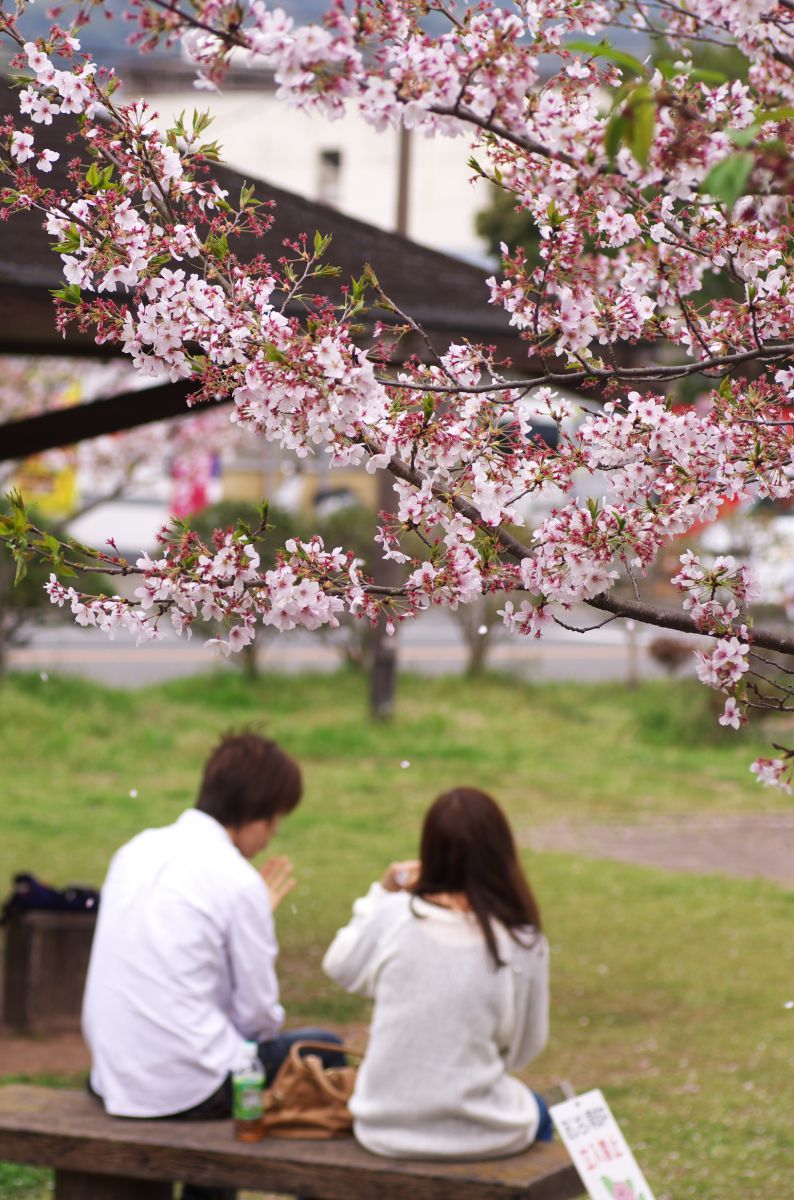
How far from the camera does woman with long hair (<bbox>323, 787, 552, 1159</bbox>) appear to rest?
12.5ft

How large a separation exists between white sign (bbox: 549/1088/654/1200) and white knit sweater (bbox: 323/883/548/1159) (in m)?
0.20

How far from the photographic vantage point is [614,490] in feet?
8.46

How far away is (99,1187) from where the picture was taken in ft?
13.2

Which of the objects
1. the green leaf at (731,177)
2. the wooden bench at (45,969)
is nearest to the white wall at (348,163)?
the wooden bench at (45,969)

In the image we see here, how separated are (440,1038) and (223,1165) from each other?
23.1 inches

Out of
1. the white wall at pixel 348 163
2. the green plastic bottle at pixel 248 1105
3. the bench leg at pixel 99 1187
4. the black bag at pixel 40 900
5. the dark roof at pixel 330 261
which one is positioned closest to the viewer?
the green plastic bottle at pixel 248 1105

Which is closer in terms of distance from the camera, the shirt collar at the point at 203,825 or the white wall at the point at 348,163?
Result: the shirt collar at the point at 203,825

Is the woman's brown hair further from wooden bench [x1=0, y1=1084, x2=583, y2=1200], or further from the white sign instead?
wooden bench [x1=0, y1=1084, x2=583, y2=1200]

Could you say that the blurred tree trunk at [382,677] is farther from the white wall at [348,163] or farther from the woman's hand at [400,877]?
the white wall at [348,163]

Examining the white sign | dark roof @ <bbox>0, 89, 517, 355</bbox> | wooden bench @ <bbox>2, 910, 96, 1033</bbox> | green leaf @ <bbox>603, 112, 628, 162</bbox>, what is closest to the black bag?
wooden bench @ <bbox>2, 910, 96, 1033</bbox>

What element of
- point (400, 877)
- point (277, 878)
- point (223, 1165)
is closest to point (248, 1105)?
point (223, 1165)

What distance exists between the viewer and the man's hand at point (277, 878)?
4641 mm

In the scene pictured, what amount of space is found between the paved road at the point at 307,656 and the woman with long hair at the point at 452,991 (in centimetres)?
1193

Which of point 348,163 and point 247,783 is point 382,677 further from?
point 348,163
